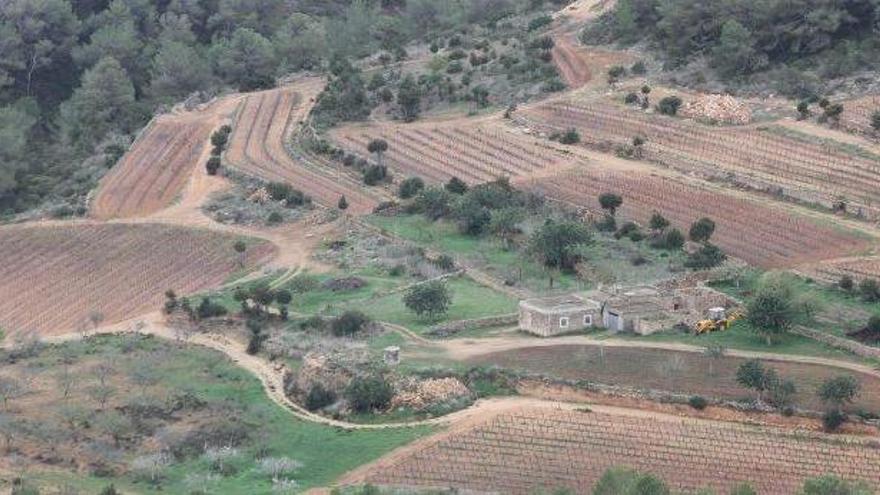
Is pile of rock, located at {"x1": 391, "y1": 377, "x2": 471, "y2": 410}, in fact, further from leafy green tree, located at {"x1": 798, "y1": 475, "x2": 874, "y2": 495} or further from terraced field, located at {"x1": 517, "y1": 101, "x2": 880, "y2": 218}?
terraced field, located at {"x1": 517, "y1": 101, "x2": 880, "y2": 218}

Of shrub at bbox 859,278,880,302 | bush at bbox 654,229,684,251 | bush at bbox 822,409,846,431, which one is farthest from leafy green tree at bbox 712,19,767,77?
bush at bbox 822,409,846,431

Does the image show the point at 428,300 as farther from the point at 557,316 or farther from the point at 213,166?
the point at 213,166

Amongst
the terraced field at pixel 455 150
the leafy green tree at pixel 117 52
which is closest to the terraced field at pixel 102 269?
the terraced field at pixel 455 150

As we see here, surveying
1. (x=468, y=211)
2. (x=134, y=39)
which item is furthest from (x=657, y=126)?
(x=134, y=39)

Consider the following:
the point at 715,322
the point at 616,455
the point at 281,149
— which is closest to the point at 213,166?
the point at 281,149

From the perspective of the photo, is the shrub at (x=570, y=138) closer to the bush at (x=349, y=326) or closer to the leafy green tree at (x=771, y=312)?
the bush at (x=349, y=326)

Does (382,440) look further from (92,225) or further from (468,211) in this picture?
(92,225)
